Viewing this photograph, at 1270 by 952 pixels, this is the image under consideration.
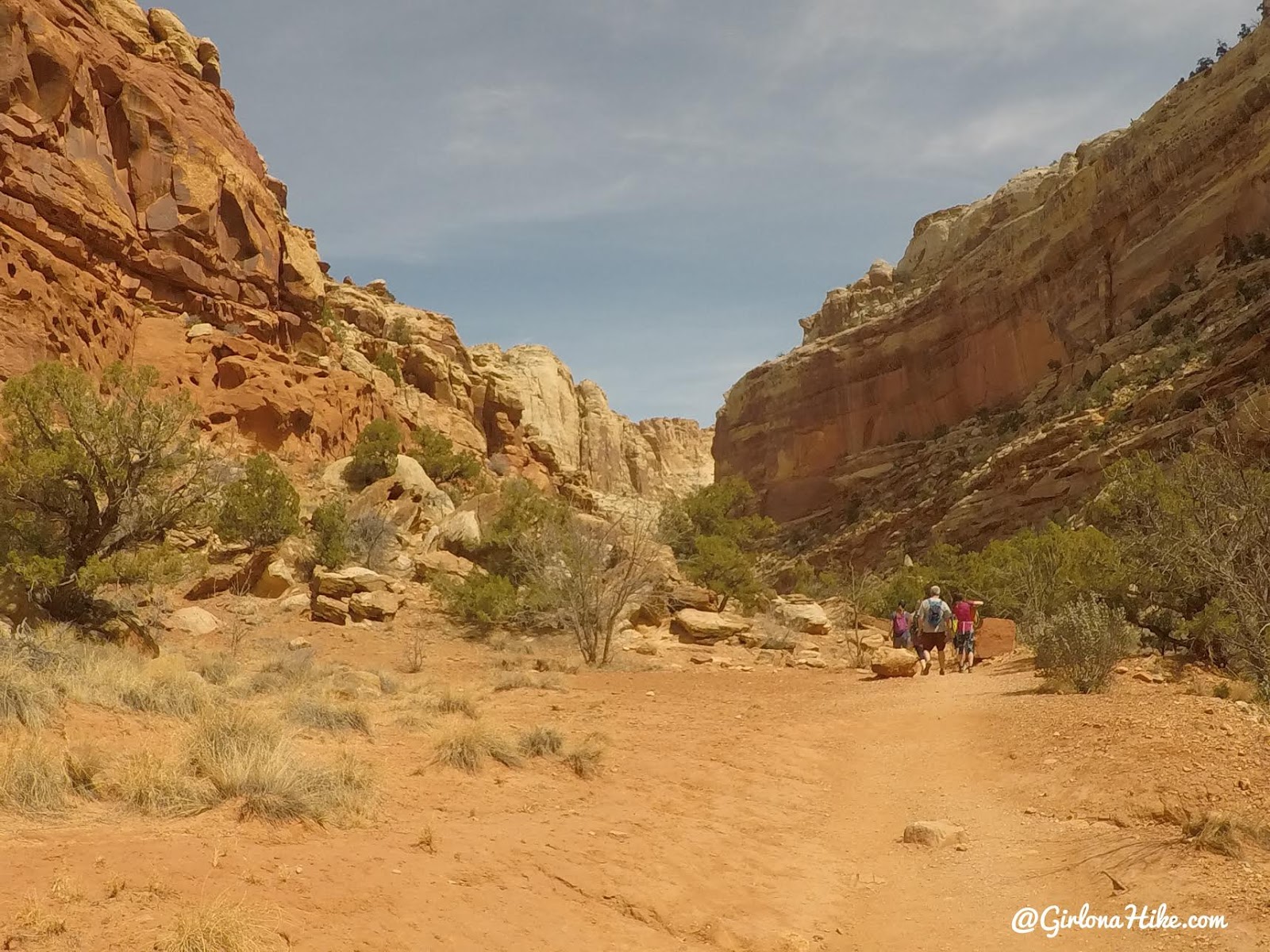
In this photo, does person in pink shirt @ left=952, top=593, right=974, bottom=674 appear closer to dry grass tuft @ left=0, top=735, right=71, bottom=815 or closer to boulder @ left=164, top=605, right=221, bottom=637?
dry grass tuft @ left=0, top=735, right=71, bottom=815

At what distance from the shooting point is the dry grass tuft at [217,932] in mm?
3545

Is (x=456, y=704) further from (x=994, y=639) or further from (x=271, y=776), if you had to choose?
(x=994, y=639)

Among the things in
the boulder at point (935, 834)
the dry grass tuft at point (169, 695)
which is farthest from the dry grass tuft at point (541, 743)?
the boulder at point (935, 834)

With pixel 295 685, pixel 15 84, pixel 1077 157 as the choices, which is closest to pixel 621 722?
pixel 295 685

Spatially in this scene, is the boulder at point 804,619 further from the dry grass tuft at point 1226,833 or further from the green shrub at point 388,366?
the green shrub at point 388,366

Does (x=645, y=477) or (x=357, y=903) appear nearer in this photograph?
(x=357, y=903)

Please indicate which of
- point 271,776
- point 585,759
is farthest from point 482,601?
point 271,776

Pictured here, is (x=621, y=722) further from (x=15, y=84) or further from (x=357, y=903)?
(x=15, y=84)

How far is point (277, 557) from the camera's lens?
2119 centimetres

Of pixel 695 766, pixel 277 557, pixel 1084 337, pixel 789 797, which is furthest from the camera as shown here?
pixel 1084 337

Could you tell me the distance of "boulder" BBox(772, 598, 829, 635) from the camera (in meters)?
24.5

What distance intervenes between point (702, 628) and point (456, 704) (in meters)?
11.8

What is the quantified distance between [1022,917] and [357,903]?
3624 mm

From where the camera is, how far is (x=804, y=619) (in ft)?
81.0
